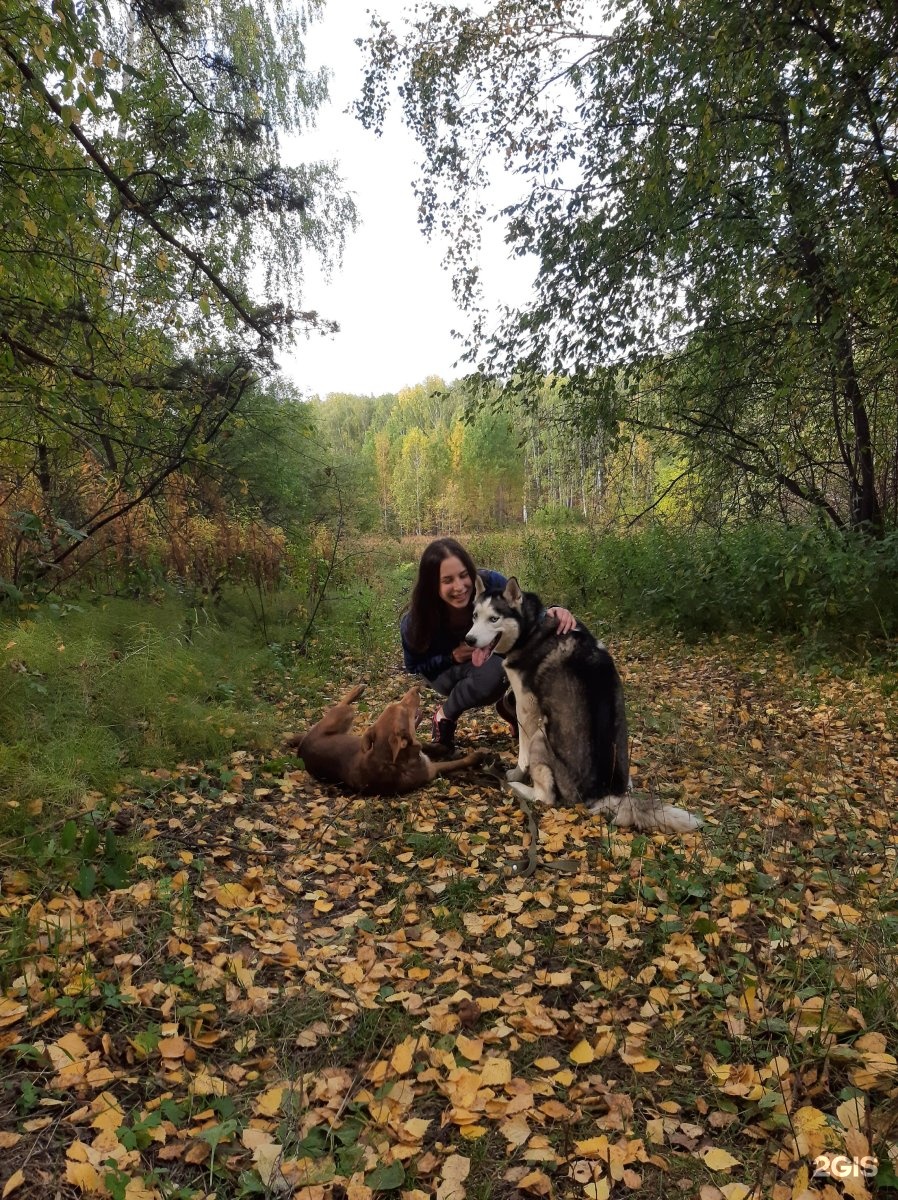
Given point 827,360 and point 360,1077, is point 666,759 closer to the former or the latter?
point 360,1077

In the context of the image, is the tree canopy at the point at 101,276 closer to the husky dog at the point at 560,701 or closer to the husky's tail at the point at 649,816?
the husky dog at the point at 560,701

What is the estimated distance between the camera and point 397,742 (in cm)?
484

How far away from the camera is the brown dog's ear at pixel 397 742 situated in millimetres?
4820

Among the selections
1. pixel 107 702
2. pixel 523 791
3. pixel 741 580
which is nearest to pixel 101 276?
pixel 107 702

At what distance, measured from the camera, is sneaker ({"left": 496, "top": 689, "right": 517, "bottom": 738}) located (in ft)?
18.7

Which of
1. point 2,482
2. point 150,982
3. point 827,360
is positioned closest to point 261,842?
point 150,982

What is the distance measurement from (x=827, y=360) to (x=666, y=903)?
657 cm

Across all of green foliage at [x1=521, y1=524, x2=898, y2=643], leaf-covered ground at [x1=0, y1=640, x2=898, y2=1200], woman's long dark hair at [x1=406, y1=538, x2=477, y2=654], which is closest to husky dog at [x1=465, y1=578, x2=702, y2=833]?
leaf-covered ground at [x1=0, y1=640, x2=898, y2=1200]

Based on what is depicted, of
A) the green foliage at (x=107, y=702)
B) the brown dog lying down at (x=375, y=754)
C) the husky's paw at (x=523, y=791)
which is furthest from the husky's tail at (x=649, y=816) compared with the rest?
the green foliage at (x=107, y=702)

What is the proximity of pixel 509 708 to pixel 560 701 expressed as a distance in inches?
48.5

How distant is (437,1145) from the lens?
2.11m

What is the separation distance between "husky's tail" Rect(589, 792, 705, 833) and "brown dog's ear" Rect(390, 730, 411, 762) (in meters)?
1.56

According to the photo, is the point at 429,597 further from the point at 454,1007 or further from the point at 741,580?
the point at 741,580

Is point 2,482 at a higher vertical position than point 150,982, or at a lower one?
higher
